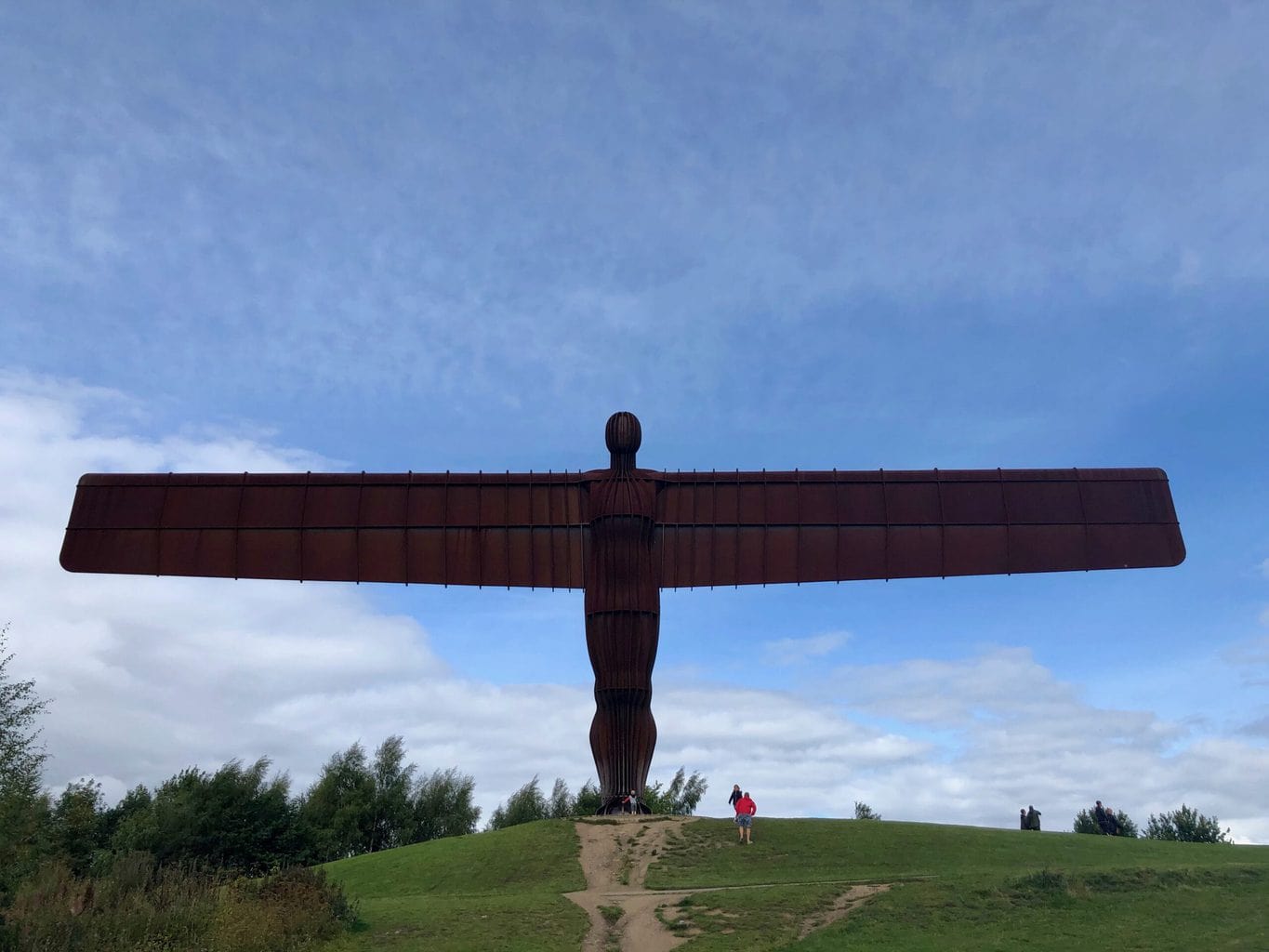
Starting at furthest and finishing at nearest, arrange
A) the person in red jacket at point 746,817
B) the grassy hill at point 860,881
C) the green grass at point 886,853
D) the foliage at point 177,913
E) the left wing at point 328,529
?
1. the left wing at point 328,529
2. the person in red jacket at point 746,817
3. the green grass at point 886,853
4. the grassy hill at point 860,881
5. the foliage at point 177,913

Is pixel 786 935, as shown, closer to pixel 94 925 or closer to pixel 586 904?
pixel 586 904

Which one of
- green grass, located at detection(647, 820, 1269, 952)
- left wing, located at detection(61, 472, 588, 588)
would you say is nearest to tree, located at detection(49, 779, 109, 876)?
left wing, located at detection(61, 472, 588, 588)

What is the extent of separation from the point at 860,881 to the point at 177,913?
12614mm

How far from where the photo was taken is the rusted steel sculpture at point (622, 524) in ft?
95.5

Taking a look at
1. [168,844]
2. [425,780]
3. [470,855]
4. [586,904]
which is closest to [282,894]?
[586,904]

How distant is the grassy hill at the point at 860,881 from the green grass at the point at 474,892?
0.05 m

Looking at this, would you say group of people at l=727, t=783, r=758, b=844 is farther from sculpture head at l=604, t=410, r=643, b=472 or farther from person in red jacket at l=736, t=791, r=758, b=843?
sculpture head at l=604, t=410, r=643, b=472

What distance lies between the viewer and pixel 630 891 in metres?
21.0

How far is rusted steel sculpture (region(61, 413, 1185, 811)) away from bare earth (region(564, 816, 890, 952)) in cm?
649

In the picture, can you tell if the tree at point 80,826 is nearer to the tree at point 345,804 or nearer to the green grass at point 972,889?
the tree at point 345,804

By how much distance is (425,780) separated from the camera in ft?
171

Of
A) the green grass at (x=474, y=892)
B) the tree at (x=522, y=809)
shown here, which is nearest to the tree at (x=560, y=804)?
the tree at (x=522, y=809)

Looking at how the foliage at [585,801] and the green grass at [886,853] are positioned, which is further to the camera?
the foliage at [585,801]

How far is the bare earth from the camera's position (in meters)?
17.5
